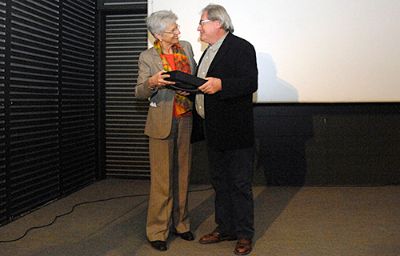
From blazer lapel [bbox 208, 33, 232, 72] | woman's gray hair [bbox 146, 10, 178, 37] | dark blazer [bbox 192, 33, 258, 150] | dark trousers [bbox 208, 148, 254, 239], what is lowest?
dark trousers [bbox 208, 148, 254, 239]

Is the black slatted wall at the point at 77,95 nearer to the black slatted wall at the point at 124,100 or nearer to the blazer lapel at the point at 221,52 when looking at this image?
the black slatted wall at the point at 124,100

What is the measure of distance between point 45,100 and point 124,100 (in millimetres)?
1199

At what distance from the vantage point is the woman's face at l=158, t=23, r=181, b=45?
228 centimetres

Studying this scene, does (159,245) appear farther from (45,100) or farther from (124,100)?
(124,100)

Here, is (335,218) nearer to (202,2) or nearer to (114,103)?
(202,2)

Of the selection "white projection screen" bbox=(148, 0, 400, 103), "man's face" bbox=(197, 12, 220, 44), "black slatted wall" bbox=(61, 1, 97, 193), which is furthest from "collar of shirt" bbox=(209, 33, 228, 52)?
"black slatted wall" bbox=(61, 1, 97, 193)

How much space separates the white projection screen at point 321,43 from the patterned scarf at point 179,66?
1.34 metres

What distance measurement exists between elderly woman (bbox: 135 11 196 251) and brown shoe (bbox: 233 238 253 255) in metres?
0.42

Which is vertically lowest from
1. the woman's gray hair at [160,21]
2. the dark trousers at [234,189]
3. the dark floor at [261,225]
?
the dark floor at [261,225]

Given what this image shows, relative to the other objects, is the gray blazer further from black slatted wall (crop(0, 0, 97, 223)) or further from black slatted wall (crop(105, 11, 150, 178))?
black slatted wall (crop(105, 11, 150, 178))

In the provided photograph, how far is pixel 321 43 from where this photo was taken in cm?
361

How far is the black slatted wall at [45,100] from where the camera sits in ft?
9.31

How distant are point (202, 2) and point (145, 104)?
126 cm

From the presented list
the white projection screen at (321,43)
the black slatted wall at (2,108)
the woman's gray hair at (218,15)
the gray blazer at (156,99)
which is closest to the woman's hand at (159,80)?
the gray blazer at (156,99)
